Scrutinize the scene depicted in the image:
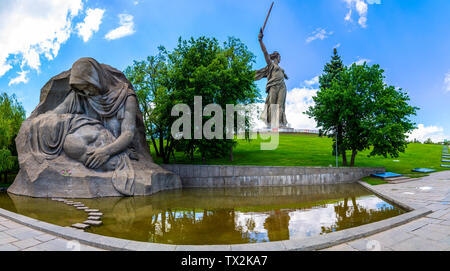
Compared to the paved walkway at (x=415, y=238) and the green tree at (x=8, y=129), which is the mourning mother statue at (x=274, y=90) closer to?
the green tree at (x=8, y=129)

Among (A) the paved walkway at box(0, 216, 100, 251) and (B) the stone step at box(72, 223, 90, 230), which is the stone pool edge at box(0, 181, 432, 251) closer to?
(A) the paved walkway at box(0, 216, 100, 251)

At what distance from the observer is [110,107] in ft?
45.8

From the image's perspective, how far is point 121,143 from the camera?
13016mm

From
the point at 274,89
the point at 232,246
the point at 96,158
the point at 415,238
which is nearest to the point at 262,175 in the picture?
the point at 96,158

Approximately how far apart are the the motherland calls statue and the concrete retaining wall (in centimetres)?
2369

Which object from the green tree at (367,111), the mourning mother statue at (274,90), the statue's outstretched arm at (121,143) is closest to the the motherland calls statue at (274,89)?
the mourning mother statue at (274,90)

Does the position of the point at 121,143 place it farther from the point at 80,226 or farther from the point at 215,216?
the point at 215,216

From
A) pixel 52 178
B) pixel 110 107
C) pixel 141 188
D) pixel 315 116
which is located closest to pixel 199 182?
pixel 141 188

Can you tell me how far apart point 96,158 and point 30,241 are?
7.44 metres

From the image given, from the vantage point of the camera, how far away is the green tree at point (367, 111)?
1773 centimetres

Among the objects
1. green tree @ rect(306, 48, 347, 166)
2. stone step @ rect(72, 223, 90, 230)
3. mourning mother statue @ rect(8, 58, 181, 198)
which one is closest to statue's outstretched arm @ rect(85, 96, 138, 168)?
mourning mother statue @ rect(8, 58, 181, 198)

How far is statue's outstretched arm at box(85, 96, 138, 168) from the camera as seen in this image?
12.2m
